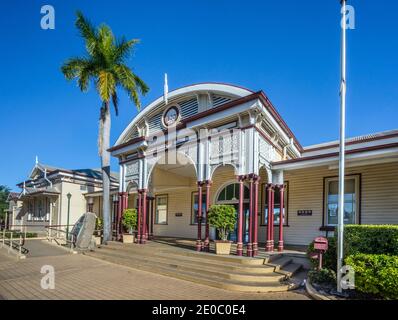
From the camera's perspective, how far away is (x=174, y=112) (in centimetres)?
1438

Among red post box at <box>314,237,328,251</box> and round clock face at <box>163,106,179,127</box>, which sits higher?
round clock face at <box>163,106,179,127</box>

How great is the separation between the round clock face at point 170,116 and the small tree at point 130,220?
14.8 ft

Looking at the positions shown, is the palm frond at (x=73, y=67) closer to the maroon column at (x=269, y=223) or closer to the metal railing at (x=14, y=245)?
the metal railing at (x=14, y=245)

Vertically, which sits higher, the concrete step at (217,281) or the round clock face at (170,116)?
the round clock face at (170,116)

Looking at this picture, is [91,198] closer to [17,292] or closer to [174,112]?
[174,112]

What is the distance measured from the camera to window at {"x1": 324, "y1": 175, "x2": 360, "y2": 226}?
1193cm

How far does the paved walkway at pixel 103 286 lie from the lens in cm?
729

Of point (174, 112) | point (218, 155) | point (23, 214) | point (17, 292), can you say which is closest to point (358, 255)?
point (218, 155)

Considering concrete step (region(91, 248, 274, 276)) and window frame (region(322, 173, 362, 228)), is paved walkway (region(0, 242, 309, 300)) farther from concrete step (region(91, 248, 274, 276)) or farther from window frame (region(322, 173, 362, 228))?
window frame (region(322, 173, 362, 228))

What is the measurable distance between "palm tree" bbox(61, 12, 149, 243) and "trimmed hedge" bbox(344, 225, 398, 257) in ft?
38.2

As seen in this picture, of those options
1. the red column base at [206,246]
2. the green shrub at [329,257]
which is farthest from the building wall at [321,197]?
the red column base at [206,246]

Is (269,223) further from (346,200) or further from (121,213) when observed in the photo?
(121,213)

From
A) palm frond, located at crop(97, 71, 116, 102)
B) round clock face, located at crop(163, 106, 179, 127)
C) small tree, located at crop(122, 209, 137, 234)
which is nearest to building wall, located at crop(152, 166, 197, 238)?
small tree, located at crop(122, 209, 137, 234)

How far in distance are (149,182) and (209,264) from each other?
275 inches
